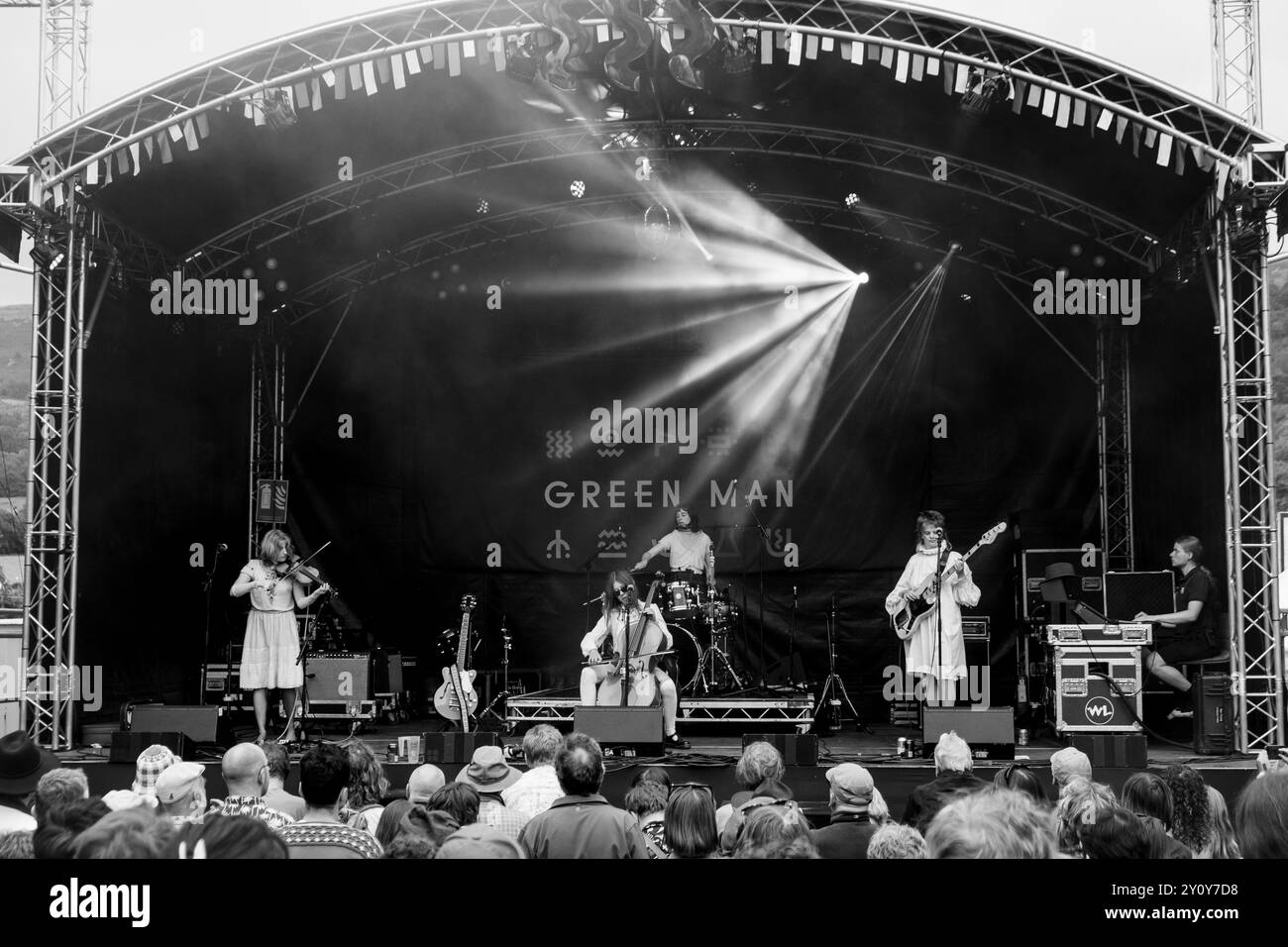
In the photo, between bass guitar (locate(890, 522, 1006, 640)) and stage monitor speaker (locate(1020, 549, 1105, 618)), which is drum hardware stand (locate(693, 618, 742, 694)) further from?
stage monitor speaker (locate(1020, 549, 1105, 618))

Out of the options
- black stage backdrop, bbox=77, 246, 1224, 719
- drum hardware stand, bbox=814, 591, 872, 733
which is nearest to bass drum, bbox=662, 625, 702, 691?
drum hardware stand, bbox=814, 591, 872, 733

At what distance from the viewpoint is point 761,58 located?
11078mm

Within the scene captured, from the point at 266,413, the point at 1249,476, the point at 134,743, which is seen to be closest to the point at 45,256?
the point at 266,413

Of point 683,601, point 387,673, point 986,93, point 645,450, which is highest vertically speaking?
point 986,93

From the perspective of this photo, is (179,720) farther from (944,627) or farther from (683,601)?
(944,627)

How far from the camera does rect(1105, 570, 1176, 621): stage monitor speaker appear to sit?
11570 mm

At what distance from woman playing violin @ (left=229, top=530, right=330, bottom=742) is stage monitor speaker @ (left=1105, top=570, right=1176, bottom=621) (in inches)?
275

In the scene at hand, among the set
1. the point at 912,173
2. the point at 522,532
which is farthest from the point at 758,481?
the point at 912,173

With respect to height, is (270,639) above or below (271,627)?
below

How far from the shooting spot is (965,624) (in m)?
13.3

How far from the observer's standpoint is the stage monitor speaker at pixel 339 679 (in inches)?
498

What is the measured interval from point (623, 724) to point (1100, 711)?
398cm

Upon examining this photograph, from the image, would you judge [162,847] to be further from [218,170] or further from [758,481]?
[758,481]

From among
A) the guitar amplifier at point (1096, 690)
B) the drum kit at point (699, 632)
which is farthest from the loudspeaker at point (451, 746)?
the guitar amplifier at point (1096, 690)
